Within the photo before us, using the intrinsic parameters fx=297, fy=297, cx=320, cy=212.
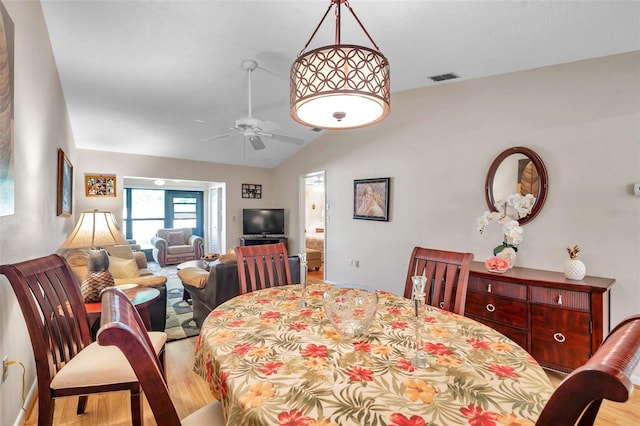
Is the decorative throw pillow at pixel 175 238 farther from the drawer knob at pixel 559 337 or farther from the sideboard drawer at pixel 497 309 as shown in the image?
the drawer knob at pixel 559 337

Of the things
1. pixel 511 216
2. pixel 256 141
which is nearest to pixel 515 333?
pixel 511 216

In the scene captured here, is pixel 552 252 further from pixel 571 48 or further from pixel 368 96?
pixel 368 96

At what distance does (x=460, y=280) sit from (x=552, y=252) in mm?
1634

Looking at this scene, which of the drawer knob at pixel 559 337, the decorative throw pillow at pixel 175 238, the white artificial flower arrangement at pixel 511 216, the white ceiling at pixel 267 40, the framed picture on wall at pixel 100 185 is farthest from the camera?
the decorative throw pillow at pixel 175 238

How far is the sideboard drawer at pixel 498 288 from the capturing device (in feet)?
7.93

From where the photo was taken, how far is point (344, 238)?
4.85 m

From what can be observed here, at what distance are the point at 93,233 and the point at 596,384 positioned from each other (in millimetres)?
2680

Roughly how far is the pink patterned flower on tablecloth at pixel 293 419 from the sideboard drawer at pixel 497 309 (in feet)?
7.79

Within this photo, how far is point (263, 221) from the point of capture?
6.46 metres

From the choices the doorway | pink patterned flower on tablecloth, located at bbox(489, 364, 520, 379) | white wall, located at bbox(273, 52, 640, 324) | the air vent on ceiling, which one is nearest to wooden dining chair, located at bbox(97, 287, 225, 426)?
pink patterned flower on tablecloth, located at bbox(489, 364, 520, 379)

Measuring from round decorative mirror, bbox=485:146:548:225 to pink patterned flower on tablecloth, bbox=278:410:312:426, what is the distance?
2.96m

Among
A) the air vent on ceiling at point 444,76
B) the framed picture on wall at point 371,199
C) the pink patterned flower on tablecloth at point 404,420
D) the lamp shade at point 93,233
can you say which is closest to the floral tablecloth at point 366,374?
the pink patterned flower on tablecloth at point 404,420

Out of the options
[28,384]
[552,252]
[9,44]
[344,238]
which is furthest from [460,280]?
[344,238]

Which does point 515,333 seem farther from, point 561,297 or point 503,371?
point 503,371
